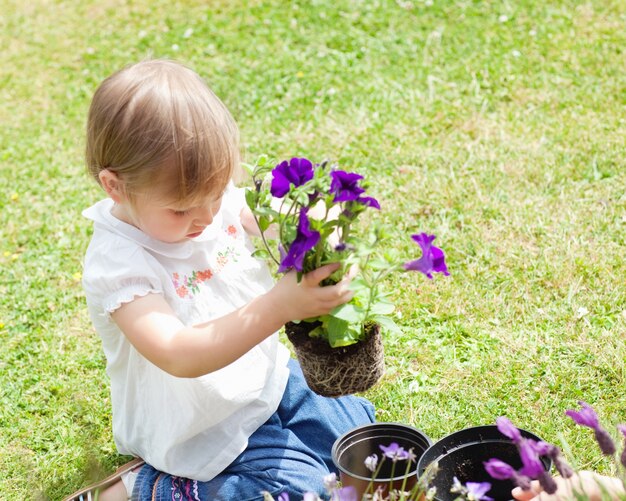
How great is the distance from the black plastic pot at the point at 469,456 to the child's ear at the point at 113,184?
109 cm

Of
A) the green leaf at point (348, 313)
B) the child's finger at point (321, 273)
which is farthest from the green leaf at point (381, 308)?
the child's finger at point (321, 273)

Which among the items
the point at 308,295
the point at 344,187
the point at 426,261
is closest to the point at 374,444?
the point at 308,295

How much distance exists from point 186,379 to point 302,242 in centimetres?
78

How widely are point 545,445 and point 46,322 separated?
2.56m

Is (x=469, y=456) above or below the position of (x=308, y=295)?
below

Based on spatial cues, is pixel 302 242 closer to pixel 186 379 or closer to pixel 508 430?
pixel 508 430

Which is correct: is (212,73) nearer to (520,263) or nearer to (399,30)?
(399,30)

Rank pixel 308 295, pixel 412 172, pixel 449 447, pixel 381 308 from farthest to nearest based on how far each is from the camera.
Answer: pixel 412 172, pixel 449 447, pixel 381 308, pixel 308 295

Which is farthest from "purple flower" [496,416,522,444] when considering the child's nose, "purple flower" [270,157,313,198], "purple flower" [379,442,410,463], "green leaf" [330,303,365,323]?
the child's nose

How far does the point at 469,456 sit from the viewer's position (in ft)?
7.66

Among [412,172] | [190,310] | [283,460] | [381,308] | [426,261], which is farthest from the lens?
[412,172]

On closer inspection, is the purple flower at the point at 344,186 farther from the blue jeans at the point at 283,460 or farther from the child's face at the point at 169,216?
the blue jeans at the point at 283,460

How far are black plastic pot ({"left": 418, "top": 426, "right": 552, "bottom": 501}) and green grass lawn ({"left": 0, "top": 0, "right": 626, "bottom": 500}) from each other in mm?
195

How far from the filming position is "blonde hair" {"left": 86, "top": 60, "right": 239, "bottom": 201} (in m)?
2.25
